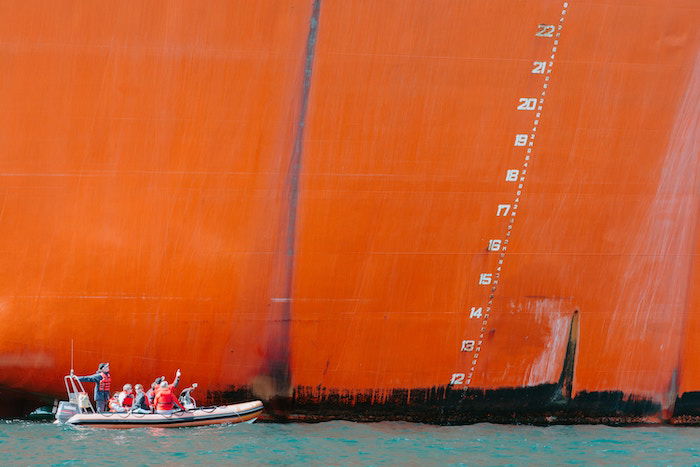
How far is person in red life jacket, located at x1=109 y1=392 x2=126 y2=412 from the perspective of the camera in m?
9.62

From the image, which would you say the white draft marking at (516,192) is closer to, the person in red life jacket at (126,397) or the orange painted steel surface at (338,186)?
the orange painted steel surface at (338,186)

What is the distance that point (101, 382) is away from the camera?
9.46 metres

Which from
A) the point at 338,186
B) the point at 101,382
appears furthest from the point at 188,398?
the point at 338,186

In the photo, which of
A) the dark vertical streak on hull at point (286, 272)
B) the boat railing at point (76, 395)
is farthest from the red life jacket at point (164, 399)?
the dark vertical streak on hull at point (286, 272)

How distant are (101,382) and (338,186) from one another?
9.73 feet

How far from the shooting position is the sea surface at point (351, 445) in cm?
890

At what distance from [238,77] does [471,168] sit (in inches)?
93.3

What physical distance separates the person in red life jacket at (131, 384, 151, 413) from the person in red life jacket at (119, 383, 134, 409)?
2.1 inches

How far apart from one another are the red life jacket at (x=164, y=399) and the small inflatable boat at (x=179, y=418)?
0.23 metres

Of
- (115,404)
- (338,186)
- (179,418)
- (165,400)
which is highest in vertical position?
(338,186)

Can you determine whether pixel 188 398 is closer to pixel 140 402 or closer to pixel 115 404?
pixel 140 402

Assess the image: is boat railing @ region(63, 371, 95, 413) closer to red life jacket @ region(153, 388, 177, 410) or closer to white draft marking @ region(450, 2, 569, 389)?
red life jacket @ region(153, 388, 177, 410)

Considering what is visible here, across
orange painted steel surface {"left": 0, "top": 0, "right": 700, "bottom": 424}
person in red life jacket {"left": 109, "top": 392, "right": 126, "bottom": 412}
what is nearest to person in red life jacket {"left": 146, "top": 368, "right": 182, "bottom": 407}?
orange painted steel surface {"left": 0, "top": 0, "right": 700, "bottom": 424}

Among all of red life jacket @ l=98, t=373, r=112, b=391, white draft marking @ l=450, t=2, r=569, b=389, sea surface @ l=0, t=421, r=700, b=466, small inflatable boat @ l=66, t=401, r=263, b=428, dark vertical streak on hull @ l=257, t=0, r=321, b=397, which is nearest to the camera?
sea surface @ l=0, t=421, r=700, b=466
